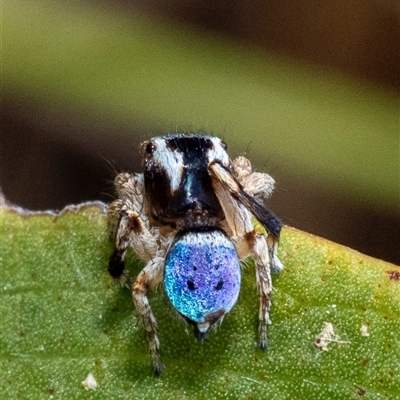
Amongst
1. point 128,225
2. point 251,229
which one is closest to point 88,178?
point 128,225

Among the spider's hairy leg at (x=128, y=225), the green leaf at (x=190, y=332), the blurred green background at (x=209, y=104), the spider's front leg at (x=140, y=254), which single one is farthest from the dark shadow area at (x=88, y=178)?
the green leaf at (x=190, y=332)

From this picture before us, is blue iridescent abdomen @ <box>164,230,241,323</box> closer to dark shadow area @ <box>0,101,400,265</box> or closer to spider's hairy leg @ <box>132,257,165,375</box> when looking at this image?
spider's hairy leg @ <box>132,257,165,375</box>

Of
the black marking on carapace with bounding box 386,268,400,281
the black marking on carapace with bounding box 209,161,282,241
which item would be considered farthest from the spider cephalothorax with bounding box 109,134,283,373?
the black marking on carapace with bounding box 386,268,400,281

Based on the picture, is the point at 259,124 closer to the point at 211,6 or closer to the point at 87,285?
the point at 211,6

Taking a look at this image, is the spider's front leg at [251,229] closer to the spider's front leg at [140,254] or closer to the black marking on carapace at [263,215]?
the black marking on carapace at [263,215]

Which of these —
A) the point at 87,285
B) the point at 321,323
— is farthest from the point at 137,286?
the point at 321,323

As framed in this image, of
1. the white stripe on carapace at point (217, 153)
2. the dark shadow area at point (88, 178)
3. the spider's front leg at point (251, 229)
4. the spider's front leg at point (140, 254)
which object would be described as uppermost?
the white stripe on carapace at point (217, 153)

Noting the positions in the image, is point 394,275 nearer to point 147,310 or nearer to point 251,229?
point 251,229
